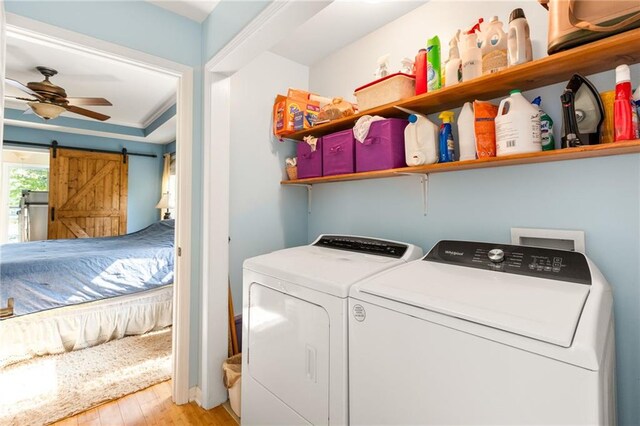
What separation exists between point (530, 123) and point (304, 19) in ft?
3.48

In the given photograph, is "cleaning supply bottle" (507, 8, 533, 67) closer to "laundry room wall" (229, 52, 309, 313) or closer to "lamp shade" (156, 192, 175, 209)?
"laundry room wall" (229, 52, 309, 313)

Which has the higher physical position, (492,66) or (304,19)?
(304,19)

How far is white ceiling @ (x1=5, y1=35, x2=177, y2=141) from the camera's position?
107 inches

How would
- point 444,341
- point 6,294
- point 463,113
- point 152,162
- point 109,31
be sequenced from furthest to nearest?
point 152,162 → point 6,294 → point 109,31 → point 463,113 → point 444,341

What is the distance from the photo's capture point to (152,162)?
18.1ft

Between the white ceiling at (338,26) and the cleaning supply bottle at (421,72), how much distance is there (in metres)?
0.50

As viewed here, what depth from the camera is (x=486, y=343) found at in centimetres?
78

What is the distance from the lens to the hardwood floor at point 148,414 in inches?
68.4

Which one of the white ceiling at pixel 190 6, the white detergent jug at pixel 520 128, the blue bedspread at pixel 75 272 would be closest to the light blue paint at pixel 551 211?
the white detergent jug at pixel 520 128

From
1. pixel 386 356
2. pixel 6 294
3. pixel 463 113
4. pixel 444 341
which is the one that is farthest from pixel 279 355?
pixel 6 294

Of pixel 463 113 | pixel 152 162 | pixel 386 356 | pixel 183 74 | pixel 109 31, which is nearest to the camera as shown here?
pixel 386 356

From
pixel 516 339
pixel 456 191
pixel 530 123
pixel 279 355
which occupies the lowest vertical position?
pixel 279 355

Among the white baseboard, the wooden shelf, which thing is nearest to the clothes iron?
the wooden shelf

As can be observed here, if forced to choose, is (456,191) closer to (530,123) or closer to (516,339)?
(530,123)
